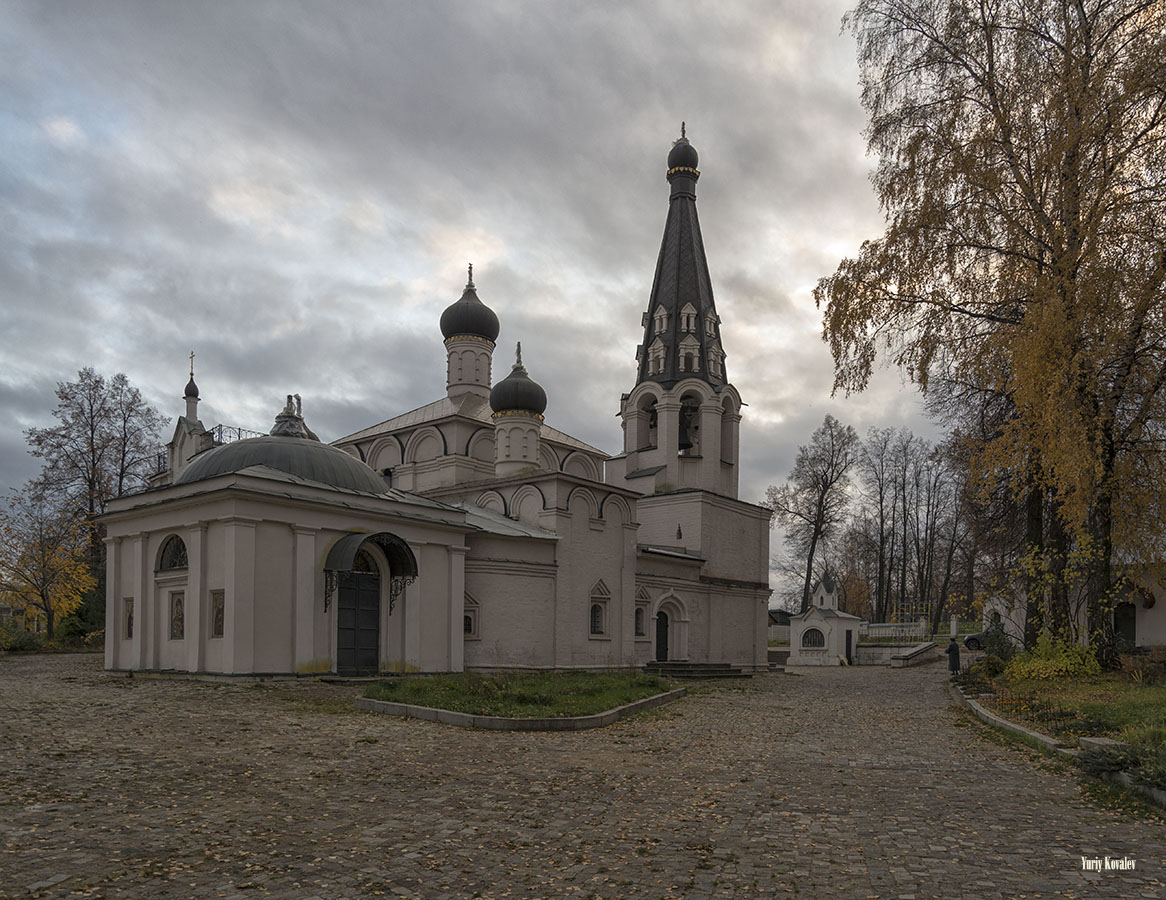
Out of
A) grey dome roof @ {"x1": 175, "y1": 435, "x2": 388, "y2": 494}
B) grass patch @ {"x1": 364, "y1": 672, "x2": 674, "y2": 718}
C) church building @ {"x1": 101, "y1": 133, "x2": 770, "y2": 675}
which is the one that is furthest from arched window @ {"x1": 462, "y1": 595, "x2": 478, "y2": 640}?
grass patch @ {"x1": 364, "y1": 672, "x2": 674, "y2": 718}

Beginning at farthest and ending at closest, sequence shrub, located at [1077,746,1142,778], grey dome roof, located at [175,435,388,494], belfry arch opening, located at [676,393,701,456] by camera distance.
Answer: belfry arch opening, located at [676,393,701,456] < grey dome roof, located at [175,435,388,494] < shrub, located at [1077,746,1142,778]

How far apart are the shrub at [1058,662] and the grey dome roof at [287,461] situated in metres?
13.4

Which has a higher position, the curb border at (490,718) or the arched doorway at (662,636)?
the curb border at (490,718)

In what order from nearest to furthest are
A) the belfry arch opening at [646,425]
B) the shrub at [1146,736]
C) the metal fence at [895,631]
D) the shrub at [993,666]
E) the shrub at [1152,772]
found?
the shrub at [1152,772], the shrub at [1146,736], the shrub at [993,666], the belfry arch opening at [646,425], the metal fence at [895,631]

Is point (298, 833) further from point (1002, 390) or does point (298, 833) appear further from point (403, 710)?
point (1002, 390)

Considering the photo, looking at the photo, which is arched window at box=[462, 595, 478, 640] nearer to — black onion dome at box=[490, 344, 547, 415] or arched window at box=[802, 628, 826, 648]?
black onion dome at box=[490, 344, 547, 415]

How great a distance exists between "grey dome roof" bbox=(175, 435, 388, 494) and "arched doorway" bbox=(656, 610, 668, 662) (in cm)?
1085

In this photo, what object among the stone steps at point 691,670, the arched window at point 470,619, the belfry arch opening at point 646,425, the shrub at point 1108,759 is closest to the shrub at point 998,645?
the stone steps at point 691,670

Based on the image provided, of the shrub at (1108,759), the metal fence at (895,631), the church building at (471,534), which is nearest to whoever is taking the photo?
the shrub at (1108,759)

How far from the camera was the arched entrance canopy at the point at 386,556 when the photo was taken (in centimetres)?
1800

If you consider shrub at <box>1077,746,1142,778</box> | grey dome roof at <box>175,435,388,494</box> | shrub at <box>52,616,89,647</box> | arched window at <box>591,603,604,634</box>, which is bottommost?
shrub at <box>52,616,89,647</box>

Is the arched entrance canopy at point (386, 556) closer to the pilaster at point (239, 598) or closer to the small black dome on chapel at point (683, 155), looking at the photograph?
the pilaster at point (239, 598)

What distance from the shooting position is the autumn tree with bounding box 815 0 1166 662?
550 inches

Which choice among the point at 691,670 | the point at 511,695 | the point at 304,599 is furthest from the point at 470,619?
the point at 511,695
